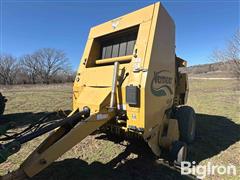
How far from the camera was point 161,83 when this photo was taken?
3.78 meters

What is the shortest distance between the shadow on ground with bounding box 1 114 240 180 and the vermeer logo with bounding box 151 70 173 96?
4.67ft

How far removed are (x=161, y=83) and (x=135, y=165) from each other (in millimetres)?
1684

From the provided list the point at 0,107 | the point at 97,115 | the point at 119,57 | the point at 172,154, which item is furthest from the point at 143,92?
the point at 0,107

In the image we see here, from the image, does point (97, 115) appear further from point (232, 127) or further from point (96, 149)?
point (232, 127)

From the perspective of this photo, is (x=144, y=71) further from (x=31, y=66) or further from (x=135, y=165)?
(x=31, y=66)

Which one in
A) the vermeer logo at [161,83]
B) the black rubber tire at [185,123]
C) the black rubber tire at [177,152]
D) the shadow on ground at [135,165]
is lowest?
the shadow on ground at [135,165]

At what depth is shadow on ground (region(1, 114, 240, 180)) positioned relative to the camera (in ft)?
11.7

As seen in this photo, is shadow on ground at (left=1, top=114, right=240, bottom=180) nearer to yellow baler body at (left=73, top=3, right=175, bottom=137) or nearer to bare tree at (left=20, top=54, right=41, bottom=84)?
yellow baler body at (left=73, top=3, right=175, bottom=137)

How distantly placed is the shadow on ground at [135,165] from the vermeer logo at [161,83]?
56.0 inches

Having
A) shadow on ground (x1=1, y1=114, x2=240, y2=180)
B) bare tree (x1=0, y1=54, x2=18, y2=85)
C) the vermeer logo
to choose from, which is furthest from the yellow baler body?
bare tree (x1=0, y1=54, x2=18, y2=85)

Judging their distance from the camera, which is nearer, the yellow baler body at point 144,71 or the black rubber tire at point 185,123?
the yellow baler body at point 144,71

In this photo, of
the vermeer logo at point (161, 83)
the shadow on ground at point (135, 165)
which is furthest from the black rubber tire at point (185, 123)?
the vermeer logo at point (161, 83)

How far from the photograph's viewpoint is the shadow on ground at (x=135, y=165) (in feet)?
11.7

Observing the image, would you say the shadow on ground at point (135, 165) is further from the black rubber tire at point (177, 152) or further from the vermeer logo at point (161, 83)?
the vermeer logo at point (161, 83)
